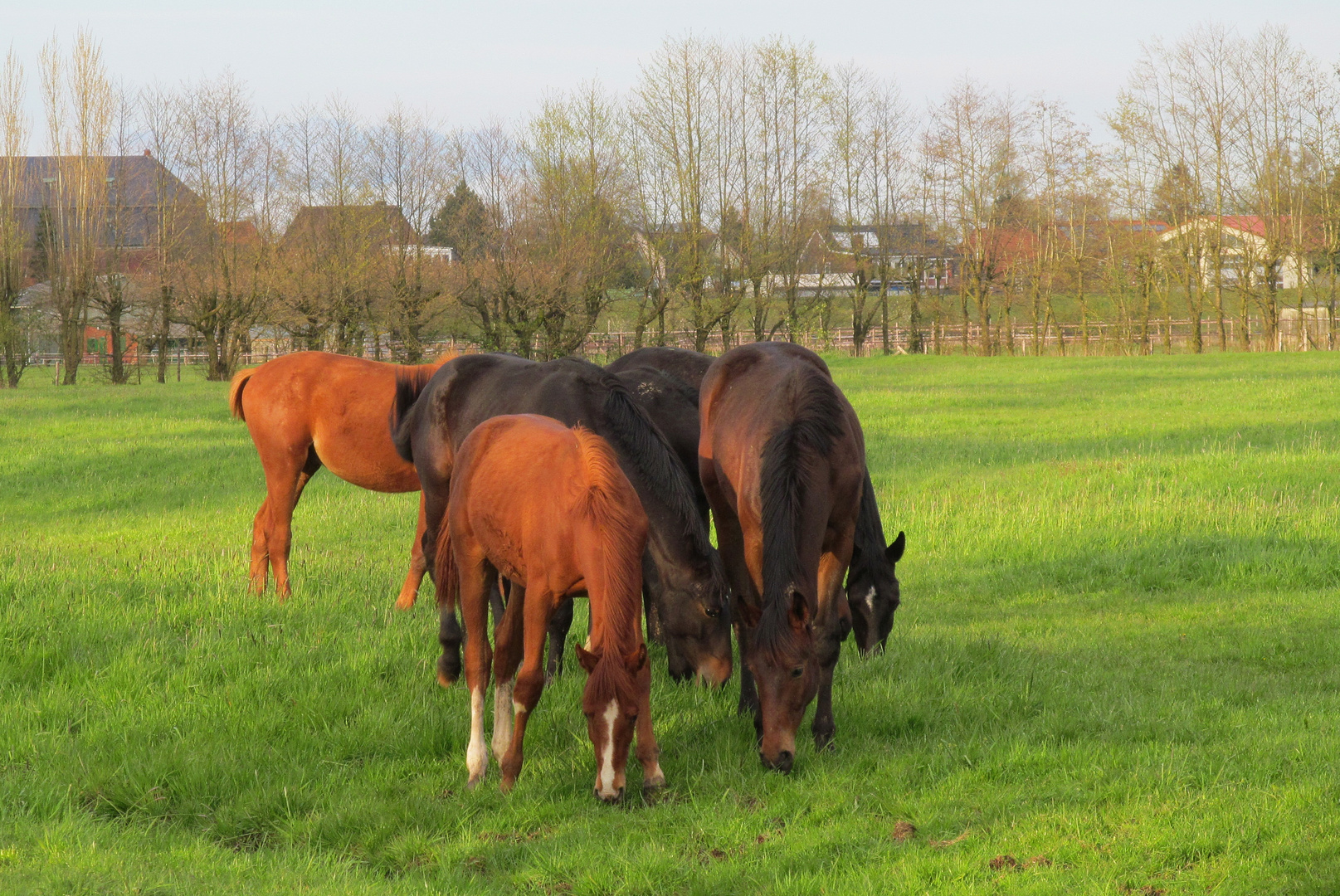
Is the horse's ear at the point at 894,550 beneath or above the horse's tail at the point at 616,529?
beneath

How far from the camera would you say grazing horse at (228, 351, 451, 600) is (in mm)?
7723

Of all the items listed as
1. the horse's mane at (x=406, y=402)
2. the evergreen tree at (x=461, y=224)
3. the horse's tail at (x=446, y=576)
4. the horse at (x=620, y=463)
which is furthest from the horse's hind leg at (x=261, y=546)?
the evergreen tree at (x=461, y=224)

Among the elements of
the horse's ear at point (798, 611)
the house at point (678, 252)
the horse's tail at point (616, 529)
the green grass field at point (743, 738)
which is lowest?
the green grass field at point (743, 738)

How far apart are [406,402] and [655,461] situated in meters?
2.99

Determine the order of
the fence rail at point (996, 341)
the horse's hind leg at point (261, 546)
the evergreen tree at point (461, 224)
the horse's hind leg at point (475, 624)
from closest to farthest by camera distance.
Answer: the horse's hind leg at point (475, 624) < the horse's hind leg at point (261, 546) < the evergreen tree at point (461, 224) < the fence rail at point (996, 341)

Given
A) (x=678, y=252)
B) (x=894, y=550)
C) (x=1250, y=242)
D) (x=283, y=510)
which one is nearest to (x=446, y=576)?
(x=894, y=550)

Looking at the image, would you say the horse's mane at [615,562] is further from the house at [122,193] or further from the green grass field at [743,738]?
the house at [122,193]

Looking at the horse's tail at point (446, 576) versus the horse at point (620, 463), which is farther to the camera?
the horse's tail at point (446, 576)

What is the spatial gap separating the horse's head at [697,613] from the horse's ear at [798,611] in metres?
0.39

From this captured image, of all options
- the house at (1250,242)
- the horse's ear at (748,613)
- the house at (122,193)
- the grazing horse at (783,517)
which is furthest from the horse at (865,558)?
the house at (1250,242)

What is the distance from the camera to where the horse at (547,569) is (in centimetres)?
389

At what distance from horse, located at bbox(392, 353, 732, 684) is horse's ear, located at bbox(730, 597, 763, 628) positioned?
6 cm

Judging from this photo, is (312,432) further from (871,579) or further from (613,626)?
(613,626)

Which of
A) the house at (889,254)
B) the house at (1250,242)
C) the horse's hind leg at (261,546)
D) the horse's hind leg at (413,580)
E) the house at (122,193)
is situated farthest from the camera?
the house at (889,254)
